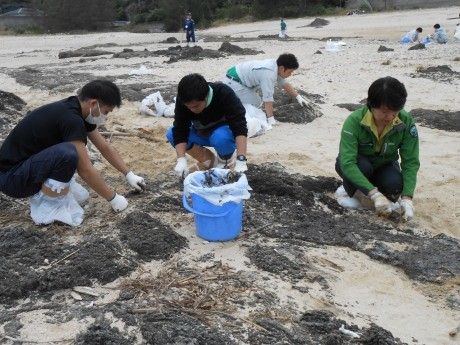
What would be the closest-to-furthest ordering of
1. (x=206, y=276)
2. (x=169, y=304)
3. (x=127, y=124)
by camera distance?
(x=169, y=304), (x=206, y=276), (x=127, y=124)

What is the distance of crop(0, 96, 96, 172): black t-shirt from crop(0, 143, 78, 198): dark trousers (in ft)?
0.23

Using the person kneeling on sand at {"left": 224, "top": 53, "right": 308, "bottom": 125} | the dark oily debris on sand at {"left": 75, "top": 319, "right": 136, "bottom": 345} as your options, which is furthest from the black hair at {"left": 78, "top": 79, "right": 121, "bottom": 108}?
the person kneeling on sand at {"left": 224, "top": 53, "right": 308, "bottom": 125}

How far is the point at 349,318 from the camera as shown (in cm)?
234

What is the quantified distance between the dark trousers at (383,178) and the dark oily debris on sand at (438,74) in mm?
5262

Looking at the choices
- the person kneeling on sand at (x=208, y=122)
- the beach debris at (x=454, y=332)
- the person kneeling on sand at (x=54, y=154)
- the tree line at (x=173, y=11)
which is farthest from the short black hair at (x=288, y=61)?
the tree line at (x=173, y=11)

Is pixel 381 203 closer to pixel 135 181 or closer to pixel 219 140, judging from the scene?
pixel 219 140

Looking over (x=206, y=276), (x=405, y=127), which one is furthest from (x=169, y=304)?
(x=405, y=127)

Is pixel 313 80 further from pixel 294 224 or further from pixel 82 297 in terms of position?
pixel 82 297

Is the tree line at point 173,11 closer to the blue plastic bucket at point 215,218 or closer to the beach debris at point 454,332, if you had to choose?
the blue plastic bucket at point 215,218

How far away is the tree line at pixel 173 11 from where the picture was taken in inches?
1484

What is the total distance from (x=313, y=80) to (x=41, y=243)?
22.1ft

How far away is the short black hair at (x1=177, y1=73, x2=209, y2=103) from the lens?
3105mm

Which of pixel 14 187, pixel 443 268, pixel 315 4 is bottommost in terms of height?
pixel 443 268

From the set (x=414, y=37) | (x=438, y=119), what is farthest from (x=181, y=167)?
(x=414, y=37)
